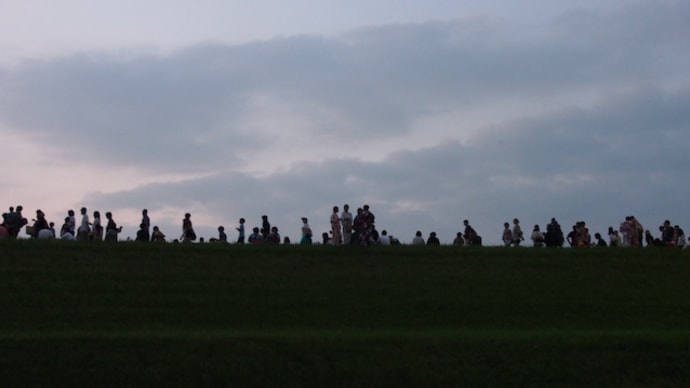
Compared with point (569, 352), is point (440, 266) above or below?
above

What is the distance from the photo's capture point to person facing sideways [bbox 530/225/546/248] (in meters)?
44.8

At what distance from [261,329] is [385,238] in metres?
17.4

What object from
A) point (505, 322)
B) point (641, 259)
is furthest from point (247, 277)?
point (641, 259)

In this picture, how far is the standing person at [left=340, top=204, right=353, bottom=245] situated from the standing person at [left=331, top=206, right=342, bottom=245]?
0.29m

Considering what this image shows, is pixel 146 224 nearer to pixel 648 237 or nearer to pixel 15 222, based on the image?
pixel 15 222

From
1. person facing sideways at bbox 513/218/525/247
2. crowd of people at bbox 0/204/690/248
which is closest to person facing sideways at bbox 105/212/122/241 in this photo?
crowd of people at bbox 0/204/690/248

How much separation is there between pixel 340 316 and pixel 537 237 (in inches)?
714

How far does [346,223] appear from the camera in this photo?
133ft

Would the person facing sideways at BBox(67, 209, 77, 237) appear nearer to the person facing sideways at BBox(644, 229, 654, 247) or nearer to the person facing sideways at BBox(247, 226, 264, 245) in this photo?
the person facing sideways at BBox(247, 226, 264, 245)

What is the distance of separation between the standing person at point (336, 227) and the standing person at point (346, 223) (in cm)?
29

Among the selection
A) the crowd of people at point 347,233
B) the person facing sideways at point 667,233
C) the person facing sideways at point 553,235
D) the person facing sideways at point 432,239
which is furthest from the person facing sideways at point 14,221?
the person facing sideways at point 667,233

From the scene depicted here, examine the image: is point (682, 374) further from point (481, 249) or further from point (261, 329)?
point (481, 249)

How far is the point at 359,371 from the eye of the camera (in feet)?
71.1

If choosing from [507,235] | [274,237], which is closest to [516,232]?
[507,235]
